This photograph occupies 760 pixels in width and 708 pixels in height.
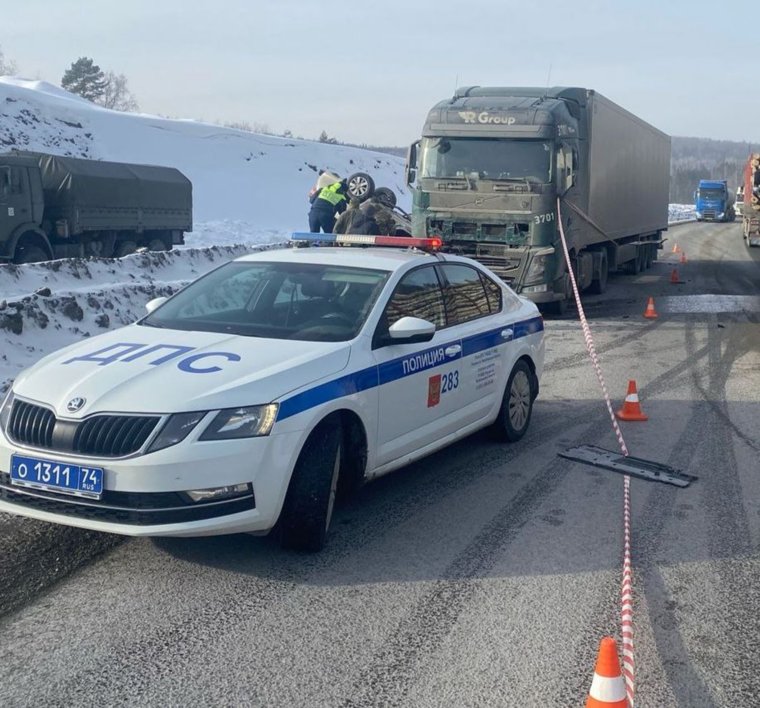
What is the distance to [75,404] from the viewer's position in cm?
437

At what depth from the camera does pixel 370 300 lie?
18.3 ft

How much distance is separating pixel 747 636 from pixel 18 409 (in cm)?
359

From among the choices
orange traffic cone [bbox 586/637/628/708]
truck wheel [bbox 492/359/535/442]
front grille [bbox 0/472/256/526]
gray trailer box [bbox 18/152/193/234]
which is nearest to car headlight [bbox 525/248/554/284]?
truck wheel [bbox 492/359/535/442]

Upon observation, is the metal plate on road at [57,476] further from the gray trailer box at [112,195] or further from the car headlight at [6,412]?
the gray trailer box at [112,195]

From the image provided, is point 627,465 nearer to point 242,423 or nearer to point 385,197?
point 242,423

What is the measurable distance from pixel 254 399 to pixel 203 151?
5045 centimetres

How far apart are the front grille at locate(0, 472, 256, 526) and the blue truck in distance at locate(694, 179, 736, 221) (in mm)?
57329

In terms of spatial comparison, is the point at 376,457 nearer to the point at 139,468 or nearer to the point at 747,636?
the point at 139,468

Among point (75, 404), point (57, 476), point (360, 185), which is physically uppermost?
point (360, 185)

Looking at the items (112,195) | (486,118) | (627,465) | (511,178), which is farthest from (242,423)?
(112,195)

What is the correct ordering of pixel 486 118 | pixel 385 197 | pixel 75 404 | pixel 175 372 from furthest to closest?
pixel 385 197
pixel 486 118
pixel 175 372
pixel 75 404

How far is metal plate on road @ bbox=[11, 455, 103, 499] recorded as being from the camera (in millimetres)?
4234

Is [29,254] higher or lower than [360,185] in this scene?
lower

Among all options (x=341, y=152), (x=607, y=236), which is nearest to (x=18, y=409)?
(x=607, y=236)
